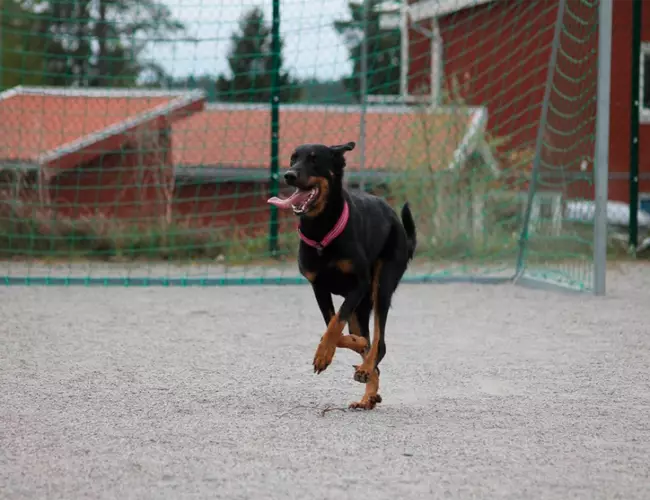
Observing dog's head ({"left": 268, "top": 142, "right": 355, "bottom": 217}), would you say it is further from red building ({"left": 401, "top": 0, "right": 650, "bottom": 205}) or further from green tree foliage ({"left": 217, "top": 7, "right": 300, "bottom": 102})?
green tree foliage ({"left": 217, "top": 7, "right": 300, "bottom": 102})

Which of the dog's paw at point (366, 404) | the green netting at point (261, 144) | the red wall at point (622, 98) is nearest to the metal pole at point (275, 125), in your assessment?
the green netting at point (261, 144)

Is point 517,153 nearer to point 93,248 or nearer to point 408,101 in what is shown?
point 408,101

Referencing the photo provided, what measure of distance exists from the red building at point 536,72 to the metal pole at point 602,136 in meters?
0.44

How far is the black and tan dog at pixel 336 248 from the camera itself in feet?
15.8

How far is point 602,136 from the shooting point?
988 cm

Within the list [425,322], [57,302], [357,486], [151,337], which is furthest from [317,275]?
[57,302]

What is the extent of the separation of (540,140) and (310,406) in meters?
6.57

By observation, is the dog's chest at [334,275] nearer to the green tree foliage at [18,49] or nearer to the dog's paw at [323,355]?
the dog's paw at [323,355]

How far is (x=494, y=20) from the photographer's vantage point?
1355cm

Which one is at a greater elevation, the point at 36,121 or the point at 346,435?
the point at 36,121

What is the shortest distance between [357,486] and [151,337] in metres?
4.09

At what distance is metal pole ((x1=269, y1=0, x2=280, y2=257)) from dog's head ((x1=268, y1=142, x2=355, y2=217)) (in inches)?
319

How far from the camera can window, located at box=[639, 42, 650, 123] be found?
A: 18922 millimetres

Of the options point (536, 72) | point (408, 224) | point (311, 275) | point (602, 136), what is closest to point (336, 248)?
point (311, 275)
